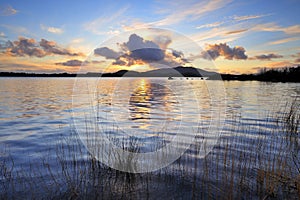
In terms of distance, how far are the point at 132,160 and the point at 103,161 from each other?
2.76ft

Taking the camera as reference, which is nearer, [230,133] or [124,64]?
[124,64]

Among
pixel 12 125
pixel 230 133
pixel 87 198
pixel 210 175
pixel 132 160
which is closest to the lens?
pixel 87 198

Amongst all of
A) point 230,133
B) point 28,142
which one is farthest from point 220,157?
point 28,142

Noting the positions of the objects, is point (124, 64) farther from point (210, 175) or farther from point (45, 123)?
point (45, 123)

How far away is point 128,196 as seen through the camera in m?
4.63

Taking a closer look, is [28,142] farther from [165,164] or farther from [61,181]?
[165,164]

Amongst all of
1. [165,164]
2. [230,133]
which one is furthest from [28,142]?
[230,133]

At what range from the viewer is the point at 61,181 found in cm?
533

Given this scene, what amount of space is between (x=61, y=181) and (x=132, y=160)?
6.07 feet

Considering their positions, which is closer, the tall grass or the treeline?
the tall grass

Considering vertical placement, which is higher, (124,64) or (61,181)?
(124,64)

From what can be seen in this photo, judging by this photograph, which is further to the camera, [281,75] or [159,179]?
[281,75]

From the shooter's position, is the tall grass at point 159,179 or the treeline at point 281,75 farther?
the treeline at point 281,75

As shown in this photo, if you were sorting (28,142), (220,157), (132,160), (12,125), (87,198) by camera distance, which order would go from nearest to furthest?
(87,198) < (132,160) < (220,157) < (28,142) < (12,125)
